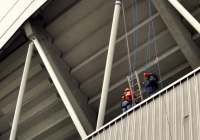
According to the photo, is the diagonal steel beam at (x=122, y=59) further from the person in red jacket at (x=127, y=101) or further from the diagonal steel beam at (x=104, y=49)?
the person in red jacket at (x=127, y=101)

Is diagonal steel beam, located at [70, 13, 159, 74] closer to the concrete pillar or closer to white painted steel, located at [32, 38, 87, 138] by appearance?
the concrete pillar

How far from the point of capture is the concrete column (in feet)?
74.3

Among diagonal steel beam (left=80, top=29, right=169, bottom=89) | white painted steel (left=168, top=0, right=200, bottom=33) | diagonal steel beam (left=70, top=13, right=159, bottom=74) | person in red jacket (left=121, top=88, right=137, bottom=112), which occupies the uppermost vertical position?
diagonal steel beam (left=70, top=13, right=159, bottom=74)

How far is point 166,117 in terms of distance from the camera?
18547 millimetres

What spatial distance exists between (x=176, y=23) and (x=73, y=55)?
437cm

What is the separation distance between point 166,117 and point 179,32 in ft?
16.0

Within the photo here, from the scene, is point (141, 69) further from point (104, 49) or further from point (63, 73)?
point (63, 73)

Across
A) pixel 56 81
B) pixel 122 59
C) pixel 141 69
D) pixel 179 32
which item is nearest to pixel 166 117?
pixel 179 32

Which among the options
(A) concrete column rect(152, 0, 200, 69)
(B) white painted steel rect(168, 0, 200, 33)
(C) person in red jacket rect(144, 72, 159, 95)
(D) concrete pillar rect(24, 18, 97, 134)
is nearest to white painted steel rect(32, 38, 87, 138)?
(D) concrete pillar rect(24, 18, 97, 134)

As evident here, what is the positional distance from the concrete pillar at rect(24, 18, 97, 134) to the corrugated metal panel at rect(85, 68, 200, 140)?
4.19 m

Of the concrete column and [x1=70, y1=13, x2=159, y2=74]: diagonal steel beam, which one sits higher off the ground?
[x1=70, y1=13, x2=159, y2=74]: diagonal steel beam

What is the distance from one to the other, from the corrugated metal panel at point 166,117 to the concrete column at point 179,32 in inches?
148

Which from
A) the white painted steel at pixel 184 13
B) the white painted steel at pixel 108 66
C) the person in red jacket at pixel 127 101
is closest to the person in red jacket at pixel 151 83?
the person in red jacket at pixel 127 101

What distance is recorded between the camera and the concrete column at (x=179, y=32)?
74.3 feet
